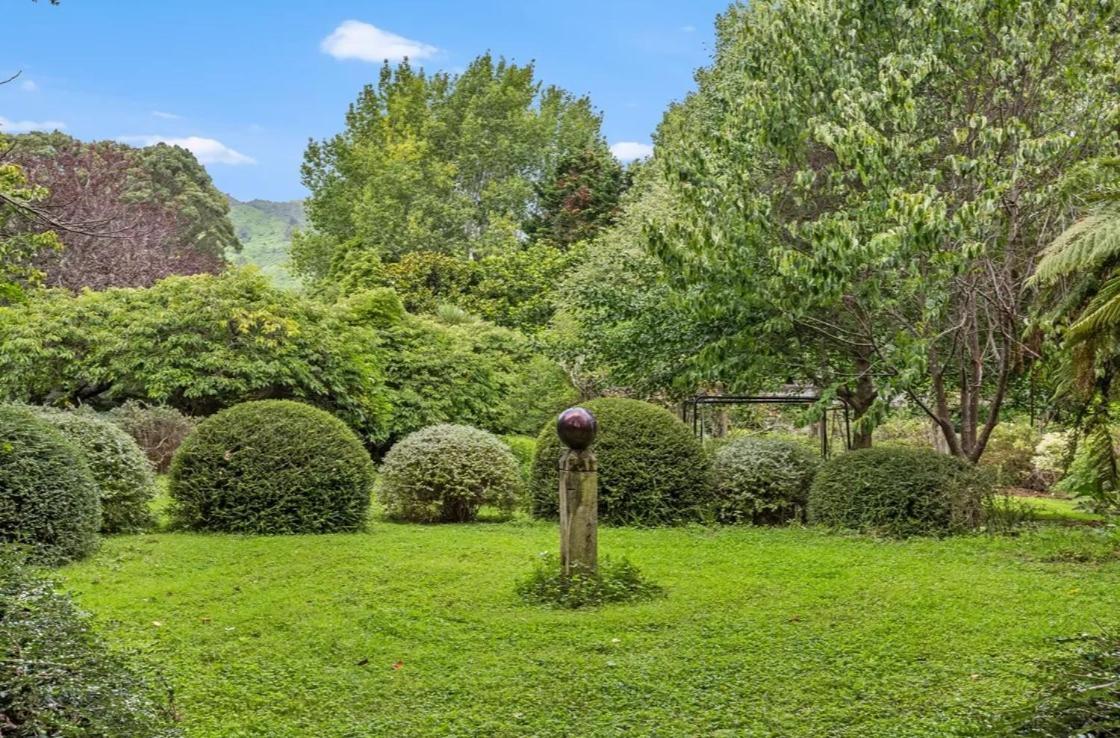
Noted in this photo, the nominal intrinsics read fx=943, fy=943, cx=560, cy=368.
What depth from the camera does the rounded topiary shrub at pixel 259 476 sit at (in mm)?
8766

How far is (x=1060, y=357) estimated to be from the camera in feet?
25.0

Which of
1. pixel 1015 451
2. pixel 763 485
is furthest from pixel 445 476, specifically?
pixel 1015 451

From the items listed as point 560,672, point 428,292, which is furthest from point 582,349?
point 428,292

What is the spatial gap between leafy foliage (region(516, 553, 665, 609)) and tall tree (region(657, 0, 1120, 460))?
11.5 ft

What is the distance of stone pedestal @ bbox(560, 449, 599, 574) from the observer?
6.41m

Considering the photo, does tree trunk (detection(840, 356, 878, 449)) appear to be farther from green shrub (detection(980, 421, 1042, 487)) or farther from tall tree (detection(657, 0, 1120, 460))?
green shrub (detection(980, 421, 1042, 487))

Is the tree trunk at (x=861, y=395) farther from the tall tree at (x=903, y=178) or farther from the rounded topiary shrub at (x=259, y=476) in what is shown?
the rounded topiary shrub at (x=259, y=476)

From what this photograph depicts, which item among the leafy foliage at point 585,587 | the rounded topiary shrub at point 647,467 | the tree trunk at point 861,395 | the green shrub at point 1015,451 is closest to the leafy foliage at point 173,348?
the rounded topiary shrub at point 647,467

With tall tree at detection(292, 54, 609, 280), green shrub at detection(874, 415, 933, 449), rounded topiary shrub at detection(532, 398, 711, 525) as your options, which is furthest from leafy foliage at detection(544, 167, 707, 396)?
tall tree at detection(292, 54, 609, 280)

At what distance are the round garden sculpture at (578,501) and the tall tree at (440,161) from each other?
23601 millimetres

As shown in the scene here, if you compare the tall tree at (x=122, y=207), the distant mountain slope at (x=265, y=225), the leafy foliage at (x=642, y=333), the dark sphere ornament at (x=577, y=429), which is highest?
the distant mountain slope at (x=265, y=225)

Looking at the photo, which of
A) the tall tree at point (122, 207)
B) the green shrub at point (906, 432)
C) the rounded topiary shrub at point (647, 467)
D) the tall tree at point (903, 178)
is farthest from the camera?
the tall tree at point (122, 207)

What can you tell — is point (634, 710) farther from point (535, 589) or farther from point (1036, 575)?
point (1036, 575)

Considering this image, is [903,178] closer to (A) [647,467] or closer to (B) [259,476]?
(A) [647,467]
